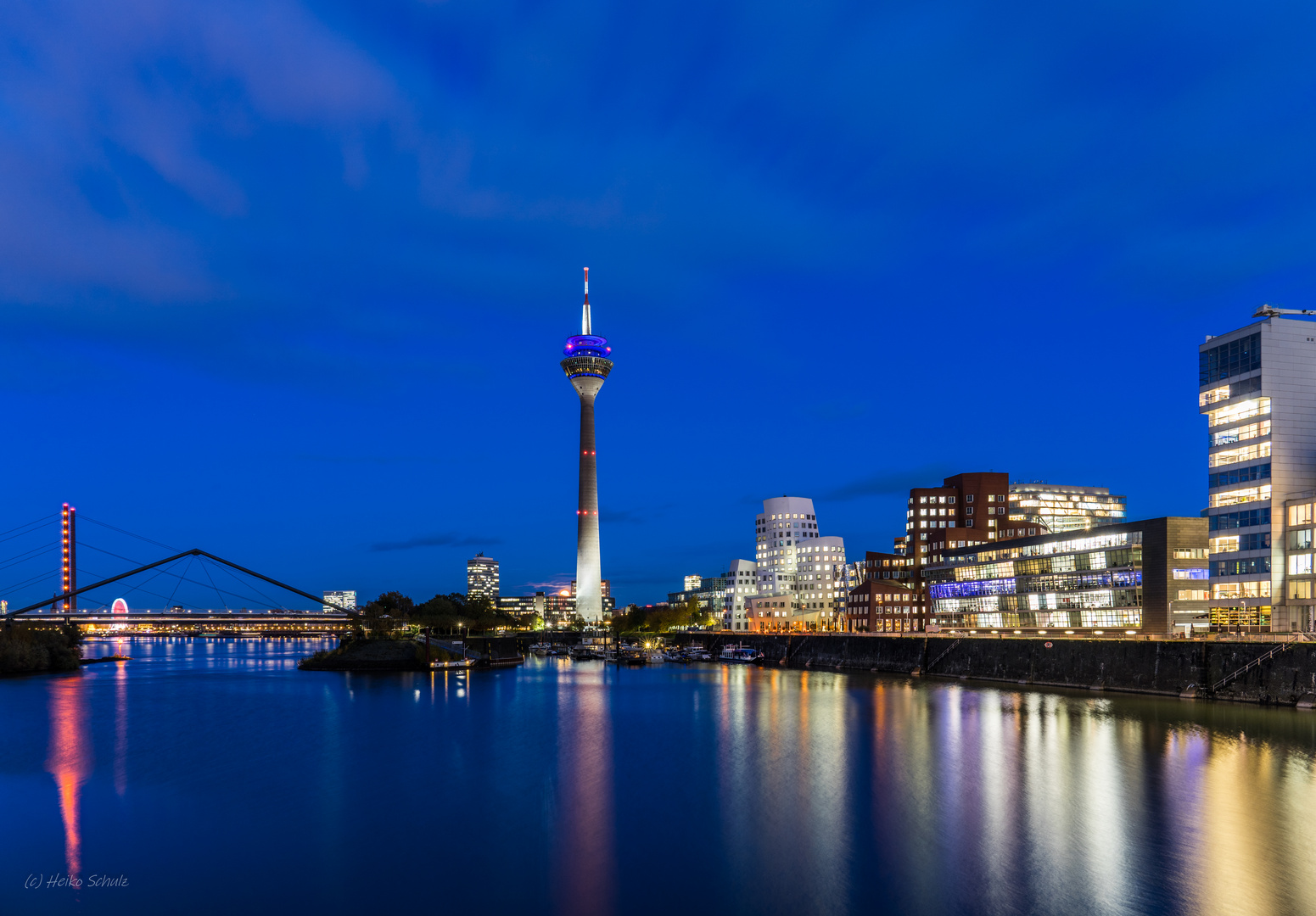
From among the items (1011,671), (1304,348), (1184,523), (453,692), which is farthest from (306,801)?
(1184,523)

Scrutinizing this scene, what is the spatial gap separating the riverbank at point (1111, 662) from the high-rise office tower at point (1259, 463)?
1130cm

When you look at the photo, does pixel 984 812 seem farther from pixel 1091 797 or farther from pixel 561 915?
pixel 561 915

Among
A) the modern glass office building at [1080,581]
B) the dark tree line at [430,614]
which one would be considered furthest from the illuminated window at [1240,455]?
the dark tree line at [430,614]

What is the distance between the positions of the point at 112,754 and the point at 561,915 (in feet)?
114

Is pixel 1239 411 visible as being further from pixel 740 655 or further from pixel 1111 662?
pixel 740 655

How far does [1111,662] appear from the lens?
73625 millimetres

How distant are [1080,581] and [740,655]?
52.3 metres

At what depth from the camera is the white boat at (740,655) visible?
14325cm

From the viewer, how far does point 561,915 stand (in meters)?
24.2

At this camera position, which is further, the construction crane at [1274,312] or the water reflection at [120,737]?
the construction crane at [1274,312]

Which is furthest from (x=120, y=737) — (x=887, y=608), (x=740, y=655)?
(x=887, y=608)

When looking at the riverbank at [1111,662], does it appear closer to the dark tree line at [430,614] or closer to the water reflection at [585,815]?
the water reflection at [585,815]

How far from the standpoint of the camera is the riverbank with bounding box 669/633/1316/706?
59375mm

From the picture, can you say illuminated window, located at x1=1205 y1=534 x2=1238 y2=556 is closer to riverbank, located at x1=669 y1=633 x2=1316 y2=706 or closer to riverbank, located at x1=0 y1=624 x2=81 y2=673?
riverbank, located at x1=669 y1=633 x2=1316 y2=706
